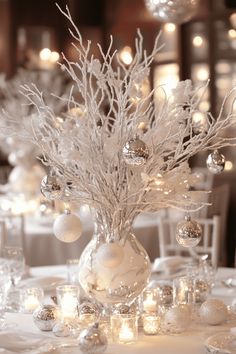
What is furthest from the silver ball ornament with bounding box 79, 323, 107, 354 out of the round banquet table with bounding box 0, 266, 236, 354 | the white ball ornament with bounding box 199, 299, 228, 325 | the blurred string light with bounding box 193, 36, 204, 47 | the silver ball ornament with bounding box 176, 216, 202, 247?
the blurred string light with bounding box 193, 36, 204, 47

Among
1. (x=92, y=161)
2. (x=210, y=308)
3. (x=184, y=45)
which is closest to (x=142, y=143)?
(x=92, y=161)

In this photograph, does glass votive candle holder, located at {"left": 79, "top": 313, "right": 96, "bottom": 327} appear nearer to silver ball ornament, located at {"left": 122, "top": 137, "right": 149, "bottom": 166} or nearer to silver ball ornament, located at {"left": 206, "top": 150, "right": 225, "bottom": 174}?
silver ball ornament, located at {"left": 122, "top": 137, "right": 149, "bottom": 166}

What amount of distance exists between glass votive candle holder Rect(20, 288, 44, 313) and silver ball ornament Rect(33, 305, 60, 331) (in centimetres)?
26

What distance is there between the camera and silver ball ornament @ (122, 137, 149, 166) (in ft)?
7.52

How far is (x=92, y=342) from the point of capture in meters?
2.05

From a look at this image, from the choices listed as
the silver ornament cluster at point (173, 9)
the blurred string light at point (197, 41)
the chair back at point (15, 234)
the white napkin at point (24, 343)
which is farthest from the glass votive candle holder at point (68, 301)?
the blurred string light at point (197, 41)

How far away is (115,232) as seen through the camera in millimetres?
2486

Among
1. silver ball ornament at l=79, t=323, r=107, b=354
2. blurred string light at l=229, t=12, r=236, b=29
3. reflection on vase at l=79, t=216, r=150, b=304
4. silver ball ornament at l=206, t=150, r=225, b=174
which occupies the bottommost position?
silver ball ornament at l=79, t=323, r=107, b=354

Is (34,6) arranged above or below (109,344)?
above

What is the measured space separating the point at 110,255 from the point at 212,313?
0.40 m

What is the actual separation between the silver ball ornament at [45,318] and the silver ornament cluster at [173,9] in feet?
5.37

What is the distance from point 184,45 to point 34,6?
6.91 ft

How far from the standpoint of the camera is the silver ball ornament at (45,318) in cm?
235

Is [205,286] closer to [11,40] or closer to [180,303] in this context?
[180,303]
